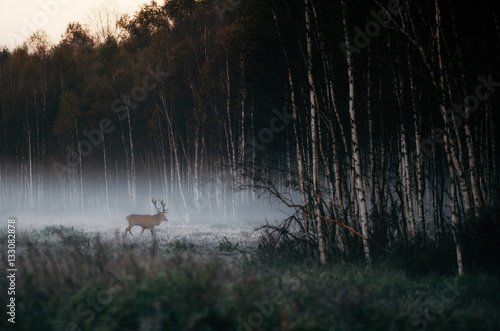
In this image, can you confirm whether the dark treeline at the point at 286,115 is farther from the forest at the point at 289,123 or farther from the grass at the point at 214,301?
the grass at the point at 214,301

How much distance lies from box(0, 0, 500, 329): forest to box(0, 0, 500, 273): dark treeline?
86 mm

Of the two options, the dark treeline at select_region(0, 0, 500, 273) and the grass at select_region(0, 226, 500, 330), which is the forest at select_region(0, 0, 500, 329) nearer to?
the dark treeline at select_region(0, 0, 500, 273)

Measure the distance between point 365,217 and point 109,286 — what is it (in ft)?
15.7

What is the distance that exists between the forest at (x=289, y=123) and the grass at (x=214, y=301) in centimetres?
191

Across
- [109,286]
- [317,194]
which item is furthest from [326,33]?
[109,286]

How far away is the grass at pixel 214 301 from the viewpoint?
4.26m

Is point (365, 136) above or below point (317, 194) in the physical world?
above

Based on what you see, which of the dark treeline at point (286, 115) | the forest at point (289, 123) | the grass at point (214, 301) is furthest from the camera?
the dark treeline at point (286, 115)

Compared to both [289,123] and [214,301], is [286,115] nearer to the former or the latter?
[289,123]

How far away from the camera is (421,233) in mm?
8750

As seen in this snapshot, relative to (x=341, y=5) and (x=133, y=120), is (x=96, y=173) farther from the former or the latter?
(x=341, y=5)

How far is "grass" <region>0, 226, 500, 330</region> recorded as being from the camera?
4.26 m

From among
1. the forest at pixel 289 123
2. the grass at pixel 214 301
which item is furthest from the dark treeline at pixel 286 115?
the grass at pixel 214 301

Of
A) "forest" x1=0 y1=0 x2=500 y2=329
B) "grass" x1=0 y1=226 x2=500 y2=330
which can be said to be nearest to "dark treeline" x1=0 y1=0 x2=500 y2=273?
"forest" x1=0 y1=0 x2=500 y2=329
